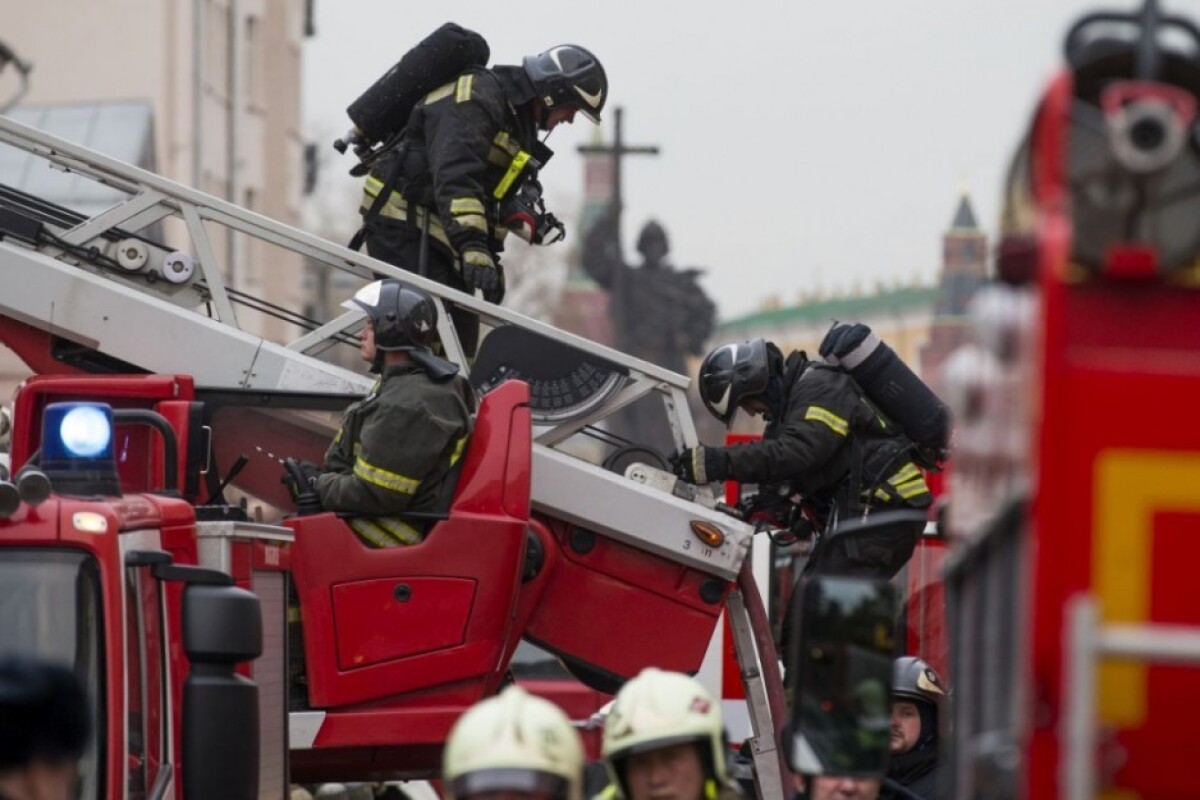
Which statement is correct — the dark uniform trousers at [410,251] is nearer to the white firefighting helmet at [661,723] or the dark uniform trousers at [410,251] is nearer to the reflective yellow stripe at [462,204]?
the reflective yellow stripe at [462,204]

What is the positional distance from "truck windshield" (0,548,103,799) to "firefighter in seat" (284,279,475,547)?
7.04ft

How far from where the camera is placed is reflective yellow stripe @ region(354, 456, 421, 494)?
7.93 metres

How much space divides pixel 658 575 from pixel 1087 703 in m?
5.62

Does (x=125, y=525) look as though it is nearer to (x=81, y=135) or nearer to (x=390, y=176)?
(x=390, y=176)

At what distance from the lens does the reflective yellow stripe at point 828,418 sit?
31.0 feet

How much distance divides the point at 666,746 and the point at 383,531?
10.4 ft

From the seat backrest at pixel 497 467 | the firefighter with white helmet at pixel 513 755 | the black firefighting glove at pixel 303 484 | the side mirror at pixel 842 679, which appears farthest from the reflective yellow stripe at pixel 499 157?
the side mirror at pixel 842 679

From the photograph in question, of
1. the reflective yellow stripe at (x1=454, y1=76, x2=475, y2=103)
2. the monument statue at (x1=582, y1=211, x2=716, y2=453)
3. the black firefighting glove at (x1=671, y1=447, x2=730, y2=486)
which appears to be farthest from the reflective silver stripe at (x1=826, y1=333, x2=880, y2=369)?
the monument statue at (x1=582, y1=211, x2=716, y2=453)

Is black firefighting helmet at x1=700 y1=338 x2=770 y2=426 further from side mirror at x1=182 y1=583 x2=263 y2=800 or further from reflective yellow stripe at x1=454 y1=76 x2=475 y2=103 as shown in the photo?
side mirror at x1=182 y1=583 x2=263 y2=800

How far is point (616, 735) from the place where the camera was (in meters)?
5.04

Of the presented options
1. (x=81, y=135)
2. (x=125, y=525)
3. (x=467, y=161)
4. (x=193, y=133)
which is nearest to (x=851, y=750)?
(x=125, y=525)

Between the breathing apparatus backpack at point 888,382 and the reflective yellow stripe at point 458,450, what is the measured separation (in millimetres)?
1898

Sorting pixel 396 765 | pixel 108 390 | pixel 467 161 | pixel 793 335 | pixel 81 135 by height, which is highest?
pixel 793 335

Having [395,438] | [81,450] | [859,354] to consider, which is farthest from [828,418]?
[81,450]
